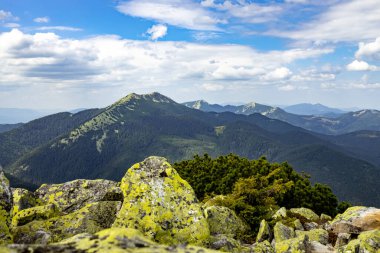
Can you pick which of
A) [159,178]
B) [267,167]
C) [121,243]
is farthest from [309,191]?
[121,243]

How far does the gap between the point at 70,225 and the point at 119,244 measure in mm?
14597

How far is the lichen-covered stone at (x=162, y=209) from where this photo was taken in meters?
18.0

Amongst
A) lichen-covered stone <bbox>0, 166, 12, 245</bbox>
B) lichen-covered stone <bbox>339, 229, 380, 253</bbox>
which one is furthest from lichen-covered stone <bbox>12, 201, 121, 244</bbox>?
lichen-covered stone <bbox>339, 229, 380, 253</bbox>

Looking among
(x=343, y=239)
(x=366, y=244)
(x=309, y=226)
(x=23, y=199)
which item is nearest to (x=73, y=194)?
(x=23, y=199)

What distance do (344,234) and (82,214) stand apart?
808 inches

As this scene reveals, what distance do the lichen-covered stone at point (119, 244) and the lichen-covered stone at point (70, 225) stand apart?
10.6 meters

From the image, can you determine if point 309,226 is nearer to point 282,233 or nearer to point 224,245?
point 282,233

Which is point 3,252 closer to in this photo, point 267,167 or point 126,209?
point 126,209

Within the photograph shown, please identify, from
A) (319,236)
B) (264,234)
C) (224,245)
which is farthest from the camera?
(264,234)

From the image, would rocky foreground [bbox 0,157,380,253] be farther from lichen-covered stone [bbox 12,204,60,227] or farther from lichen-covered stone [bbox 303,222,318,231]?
lichen-covered stone [bbox 303,222,318,231]

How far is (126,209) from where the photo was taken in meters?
18.8

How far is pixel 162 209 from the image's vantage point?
1873 cm

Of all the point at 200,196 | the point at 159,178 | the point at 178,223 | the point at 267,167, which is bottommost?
the point at 200,196

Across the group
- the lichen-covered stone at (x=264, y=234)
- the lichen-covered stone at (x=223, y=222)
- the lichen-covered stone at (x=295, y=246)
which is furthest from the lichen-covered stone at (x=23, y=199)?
the lichen-covered stone at (x=295, y=246)
